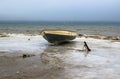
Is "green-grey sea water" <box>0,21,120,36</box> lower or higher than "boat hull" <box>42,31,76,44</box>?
lower

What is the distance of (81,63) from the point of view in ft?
54.5

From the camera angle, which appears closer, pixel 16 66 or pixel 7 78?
pixel 7 78

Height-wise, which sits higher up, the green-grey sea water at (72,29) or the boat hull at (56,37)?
the boat hull at (56,37)

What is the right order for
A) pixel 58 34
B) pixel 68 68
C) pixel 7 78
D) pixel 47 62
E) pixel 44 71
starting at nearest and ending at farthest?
pixel 7 78, pixel 44 71, pixel 68 68, pixel 47 62, pixel 58 34

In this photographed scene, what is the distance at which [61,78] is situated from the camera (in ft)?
40.5

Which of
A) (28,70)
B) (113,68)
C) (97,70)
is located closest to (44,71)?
(28,70)

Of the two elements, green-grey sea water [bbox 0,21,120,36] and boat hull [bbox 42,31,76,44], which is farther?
green-grey sea water [bbox 0,21,120,36]

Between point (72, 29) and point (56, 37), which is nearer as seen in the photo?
point (56, 37)

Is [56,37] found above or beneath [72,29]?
above

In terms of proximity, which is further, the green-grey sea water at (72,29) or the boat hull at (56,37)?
the green-grey sea water at (72,29)

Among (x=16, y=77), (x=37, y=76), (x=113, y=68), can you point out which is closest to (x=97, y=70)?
(x=113, y=68)

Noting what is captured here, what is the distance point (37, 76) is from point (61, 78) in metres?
1.16

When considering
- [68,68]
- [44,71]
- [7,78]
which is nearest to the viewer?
[7,78]

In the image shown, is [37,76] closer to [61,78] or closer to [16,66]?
[61,78]
